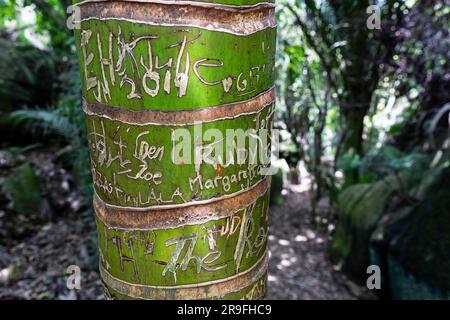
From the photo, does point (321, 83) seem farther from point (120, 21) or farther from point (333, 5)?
point (120, 21)

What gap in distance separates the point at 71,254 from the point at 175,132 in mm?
2712

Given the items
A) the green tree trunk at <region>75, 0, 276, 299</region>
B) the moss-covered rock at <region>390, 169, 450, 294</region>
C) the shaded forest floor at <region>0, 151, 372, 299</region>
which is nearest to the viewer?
the green tree trunk at <region>75, 0, 276, 299</region>

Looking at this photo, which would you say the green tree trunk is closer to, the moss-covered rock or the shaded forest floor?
the moss-covered rock

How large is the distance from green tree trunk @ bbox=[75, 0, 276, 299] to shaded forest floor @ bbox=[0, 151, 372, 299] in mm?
2084

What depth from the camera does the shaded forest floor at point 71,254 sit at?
9.06ft

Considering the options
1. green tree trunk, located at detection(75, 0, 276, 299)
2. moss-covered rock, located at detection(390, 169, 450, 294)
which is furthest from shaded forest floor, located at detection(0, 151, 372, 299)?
green tree trunk, located at detection(75, 0, 276, 299)

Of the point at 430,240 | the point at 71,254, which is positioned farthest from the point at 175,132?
the point at 71,254

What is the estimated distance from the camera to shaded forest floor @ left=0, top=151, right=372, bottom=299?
9.06ft

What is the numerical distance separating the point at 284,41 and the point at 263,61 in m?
3.17

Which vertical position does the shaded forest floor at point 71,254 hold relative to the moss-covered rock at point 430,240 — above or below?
below

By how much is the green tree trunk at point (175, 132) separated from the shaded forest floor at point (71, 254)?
6.84 feet

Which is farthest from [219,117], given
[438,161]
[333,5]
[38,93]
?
[38,93]

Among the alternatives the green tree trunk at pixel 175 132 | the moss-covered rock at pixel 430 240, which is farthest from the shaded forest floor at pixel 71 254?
the green tree trunk at pixel 175 132

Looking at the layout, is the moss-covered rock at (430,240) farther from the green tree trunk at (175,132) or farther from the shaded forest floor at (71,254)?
the green tree trunk at (175,132)
